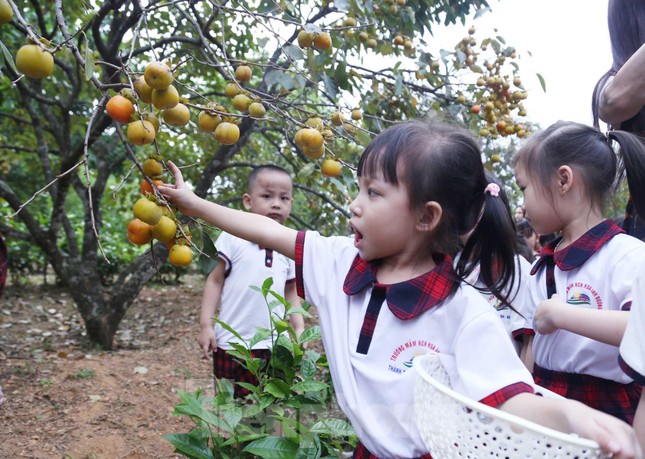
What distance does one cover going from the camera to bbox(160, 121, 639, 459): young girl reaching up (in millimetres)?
1112

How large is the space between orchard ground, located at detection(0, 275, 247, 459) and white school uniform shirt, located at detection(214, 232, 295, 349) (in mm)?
622

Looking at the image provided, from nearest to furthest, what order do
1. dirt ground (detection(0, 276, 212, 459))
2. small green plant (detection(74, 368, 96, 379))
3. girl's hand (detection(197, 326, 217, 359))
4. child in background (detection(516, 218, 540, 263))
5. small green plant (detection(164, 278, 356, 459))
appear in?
small green plant (detection(164, 278, 356, 459)), girl's hand (detection(197, 326, 217, 359)), dirt ground (detection(0, 276, 212, 459)), child in background (detection(516, 218, 540, 263)), small green plant (detection(74, 368, 96, 379))

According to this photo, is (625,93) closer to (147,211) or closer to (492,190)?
(492,190)

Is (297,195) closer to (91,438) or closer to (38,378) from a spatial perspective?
(38,378)

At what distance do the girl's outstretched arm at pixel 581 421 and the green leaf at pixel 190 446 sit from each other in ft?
2.93

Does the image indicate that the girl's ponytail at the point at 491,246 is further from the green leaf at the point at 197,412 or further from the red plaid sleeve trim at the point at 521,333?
the green leaf at the point at 197,412

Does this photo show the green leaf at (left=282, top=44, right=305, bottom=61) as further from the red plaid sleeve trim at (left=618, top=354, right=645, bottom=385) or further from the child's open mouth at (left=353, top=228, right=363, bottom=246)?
the red plaid sleeve trim at (left=618, top=354, right=645, bottom=385)

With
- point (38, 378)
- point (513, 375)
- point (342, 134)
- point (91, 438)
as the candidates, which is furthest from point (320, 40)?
point (38, 378)

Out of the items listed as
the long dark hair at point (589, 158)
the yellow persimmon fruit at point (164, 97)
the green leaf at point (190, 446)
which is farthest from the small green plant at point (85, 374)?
the long dark hair at point (589, 158)

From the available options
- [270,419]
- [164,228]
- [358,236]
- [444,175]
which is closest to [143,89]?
[164,228]

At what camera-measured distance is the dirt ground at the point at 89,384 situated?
2773 mm

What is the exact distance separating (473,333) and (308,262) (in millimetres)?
433

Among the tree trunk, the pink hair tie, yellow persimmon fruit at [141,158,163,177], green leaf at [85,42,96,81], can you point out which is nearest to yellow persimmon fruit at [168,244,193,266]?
yellow persimmon fruit at [141,158,163,177]

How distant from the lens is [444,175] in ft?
4.09
